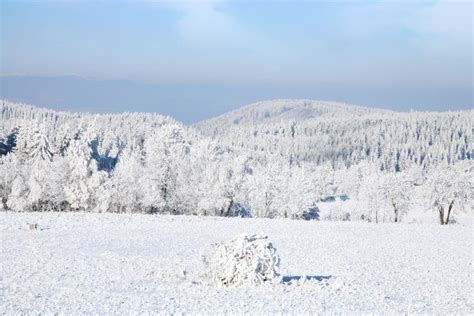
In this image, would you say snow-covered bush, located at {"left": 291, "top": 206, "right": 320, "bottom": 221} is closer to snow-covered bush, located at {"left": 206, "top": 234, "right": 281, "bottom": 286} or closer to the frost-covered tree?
the frost-covered tree

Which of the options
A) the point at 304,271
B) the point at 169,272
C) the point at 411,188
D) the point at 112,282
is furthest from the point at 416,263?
the point at 411,188

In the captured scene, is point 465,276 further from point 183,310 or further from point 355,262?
point 183,310

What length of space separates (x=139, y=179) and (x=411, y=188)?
4591 centimetres

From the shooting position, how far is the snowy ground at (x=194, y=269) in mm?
18438

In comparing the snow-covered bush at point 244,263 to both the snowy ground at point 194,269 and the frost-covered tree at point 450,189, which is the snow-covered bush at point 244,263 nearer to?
the snowy ground at point 194,269

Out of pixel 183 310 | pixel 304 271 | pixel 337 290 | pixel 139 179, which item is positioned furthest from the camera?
pixel 139 179

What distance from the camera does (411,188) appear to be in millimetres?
86312

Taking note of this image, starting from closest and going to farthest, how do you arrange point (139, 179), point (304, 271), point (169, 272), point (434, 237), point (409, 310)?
point (409, 310) < point (169, 272) < point (304, 271) < point (434, 237) < point (139, 179)

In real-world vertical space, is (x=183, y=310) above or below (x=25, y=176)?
below

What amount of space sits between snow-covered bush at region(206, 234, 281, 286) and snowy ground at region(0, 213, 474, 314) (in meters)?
0.85

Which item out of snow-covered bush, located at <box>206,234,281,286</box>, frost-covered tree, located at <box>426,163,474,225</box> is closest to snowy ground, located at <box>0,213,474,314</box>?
snow-covered bush, located at <box>206,234,281,286</box>

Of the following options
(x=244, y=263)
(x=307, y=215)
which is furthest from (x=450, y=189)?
(x=244, y=263)

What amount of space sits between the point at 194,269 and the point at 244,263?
221 inches

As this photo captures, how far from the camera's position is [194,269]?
2716 cm
